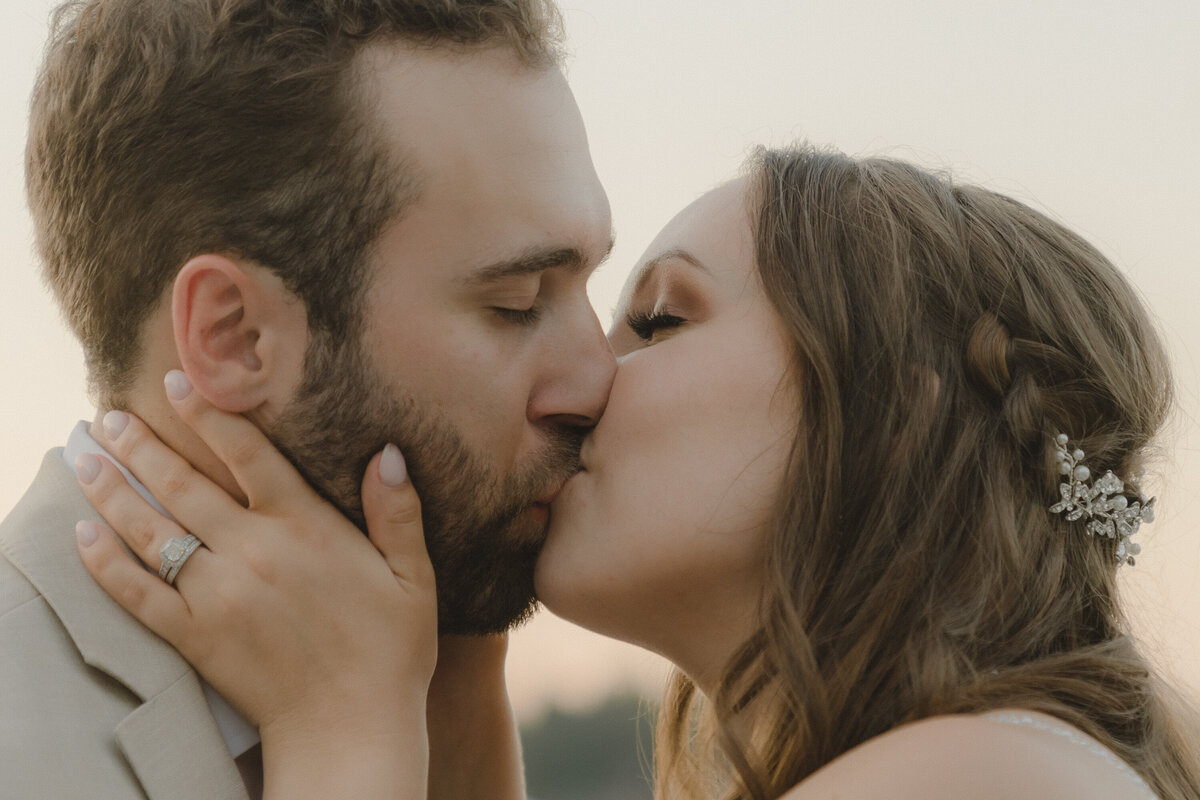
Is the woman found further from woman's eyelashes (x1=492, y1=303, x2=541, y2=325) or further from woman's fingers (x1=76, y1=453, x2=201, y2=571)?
woman's eyelashes (x1=492, y1=303, x2=541, y2=325)

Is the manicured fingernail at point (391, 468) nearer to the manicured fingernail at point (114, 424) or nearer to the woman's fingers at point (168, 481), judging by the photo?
the woman's fingers at point (168, 481)

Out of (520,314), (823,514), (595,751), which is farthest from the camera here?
(595,751)

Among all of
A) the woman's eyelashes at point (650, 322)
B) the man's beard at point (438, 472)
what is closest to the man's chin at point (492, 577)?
the man's beard at point (438, 472)

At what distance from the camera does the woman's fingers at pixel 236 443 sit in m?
2.38

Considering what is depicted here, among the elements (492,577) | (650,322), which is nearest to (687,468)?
(650,322)

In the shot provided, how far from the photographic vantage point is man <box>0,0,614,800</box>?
95.0 inches

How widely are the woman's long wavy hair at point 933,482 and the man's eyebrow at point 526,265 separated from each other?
0.45 metres

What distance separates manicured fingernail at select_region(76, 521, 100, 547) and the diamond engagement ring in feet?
0.43

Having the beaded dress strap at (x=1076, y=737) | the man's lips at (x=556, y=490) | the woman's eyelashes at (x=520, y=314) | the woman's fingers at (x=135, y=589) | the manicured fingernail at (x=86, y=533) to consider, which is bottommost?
the beaded dress strap at (x=1076, y=737)

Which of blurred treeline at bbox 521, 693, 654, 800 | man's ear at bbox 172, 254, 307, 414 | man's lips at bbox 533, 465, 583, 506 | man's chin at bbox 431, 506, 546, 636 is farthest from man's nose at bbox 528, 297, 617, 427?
blurred treeline at bbox 521, 693, 654, 800

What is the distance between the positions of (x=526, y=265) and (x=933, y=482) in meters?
1.00

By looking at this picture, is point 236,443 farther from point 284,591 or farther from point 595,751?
point 595,751

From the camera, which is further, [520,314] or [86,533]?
[520,314]

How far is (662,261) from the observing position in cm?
273
